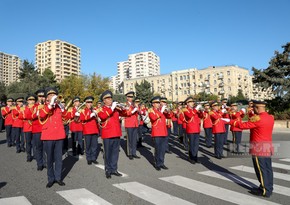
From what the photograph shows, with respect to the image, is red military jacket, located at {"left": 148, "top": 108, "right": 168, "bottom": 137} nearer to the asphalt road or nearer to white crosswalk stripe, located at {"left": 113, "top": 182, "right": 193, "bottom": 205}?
the asphalt road

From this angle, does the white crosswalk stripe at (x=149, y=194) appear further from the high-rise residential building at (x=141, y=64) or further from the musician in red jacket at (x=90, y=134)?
the high-rise residential building at (x=141, y=64)

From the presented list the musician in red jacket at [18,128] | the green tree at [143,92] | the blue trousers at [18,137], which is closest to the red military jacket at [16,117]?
the musician in red jacket at [18,128]

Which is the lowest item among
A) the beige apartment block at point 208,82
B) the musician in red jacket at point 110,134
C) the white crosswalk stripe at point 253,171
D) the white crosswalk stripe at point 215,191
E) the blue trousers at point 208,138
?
the white crosswalk stripe at point 253,171

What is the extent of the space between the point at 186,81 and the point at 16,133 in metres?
91.0

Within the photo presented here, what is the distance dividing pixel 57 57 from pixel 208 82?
70.8m

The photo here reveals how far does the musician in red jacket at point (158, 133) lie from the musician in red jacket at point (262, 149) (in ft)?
9.27

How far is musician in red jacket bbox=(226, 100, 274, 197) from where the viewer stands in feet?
17.1

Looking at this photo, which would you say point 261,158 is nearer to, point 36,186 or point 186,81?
point 36,186

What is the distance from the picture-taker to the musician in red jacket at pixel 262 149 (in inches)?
205

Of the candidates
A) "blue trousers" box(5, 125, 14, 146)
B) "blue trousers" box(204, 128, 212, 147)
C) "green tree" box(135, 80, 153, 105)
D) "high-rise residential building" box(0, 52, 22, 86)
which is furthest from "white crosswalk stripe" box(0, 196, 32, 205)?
"high-rise residential building" box(0, 52, 22, 86)

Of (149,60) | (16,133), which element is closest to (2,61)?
(149,60)

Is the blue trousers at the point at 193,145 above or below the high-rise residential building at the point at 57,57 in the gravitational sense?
below

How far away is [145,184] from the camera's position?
238 inches

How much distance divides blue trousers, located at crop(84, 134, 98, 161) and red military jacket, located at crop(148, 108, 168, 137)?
213cm
